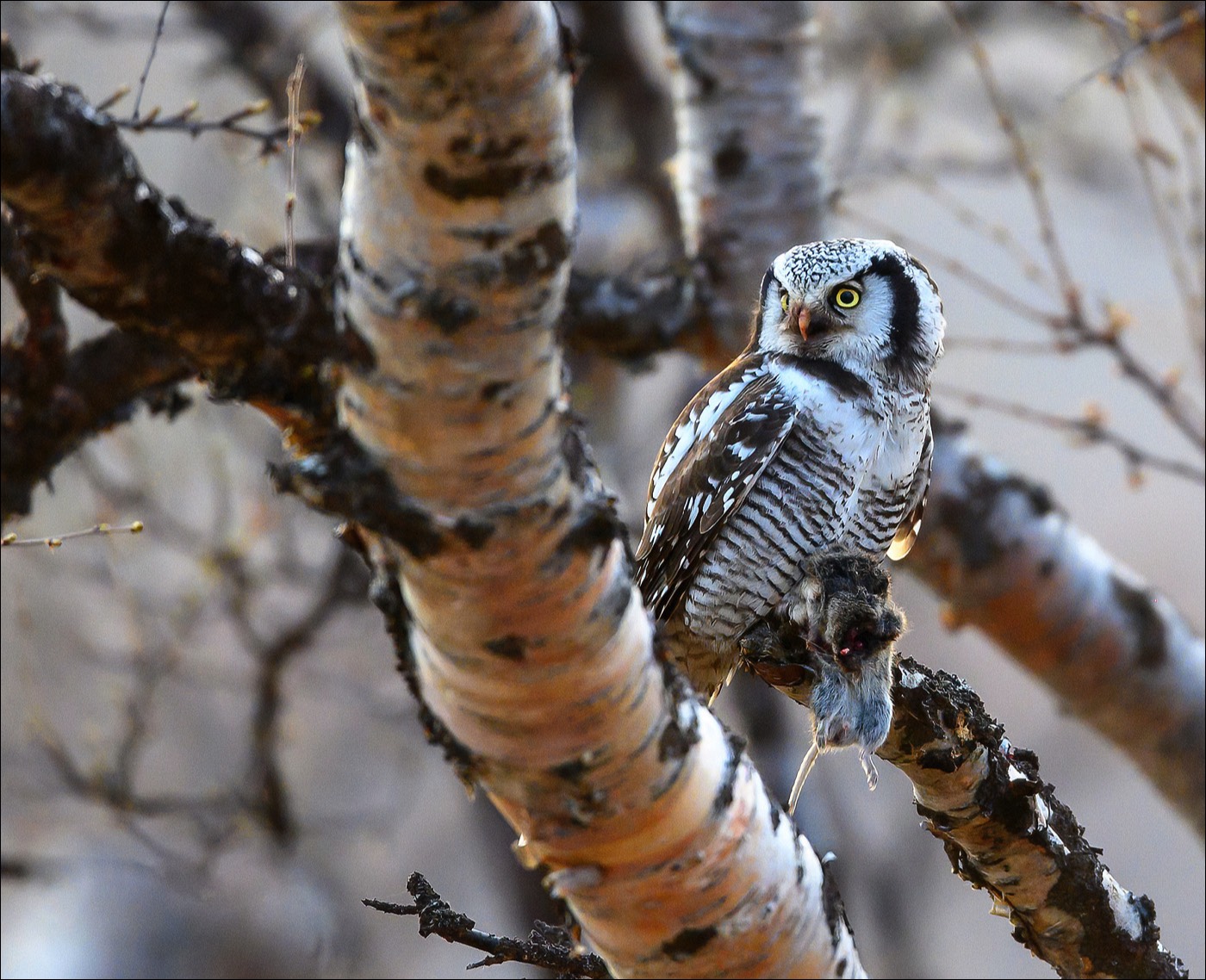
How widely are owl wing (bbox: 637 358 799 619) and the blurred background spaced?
48.0 inches

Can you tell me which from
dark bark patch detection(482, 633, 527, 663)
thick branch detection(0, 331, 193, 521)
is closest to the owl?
thick branch detection(0, 331, 193, 521)

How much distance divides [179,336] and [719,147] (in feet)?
10.7

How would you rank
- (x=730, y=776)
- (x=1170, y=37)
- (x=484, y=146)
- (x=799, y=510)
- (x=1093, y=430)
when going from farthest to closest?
(x=1093, y=430) < (x=1170, y=37) < (x=799, y=510) < (x=730, y=776) < (x=484, y=146)

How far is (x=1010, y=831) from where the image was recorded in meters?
2.12

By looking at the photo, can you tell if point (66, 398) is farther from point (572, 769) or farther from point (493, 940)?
point (572, 769)

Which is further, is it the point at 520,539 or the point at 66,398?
A: the point at 66,398

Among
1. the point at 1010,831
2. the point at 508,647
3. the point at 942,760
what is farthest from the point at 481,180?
the point at 1010,831

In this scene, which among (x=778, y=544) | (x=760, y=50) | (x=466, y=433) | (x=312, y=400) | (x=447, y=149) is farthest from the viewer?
(x=760, y=50)

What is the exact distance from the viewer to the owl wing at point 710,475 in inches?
109

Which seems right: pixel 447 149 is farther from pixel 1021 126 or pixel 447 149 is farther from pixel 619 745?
pixel 1021 126

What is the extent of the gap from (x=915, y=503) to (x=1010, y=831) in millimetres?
1183

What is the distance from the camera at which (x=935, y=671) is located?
7.39ft

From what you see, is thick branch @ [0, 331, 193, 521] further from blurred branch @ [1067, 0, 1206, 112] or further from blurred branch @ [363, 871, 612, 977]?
blurred branch @ [1067, 0, 1206, 112]

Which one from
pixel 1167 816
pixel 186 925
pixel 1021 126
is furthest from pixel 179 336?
pixel 1167 816
